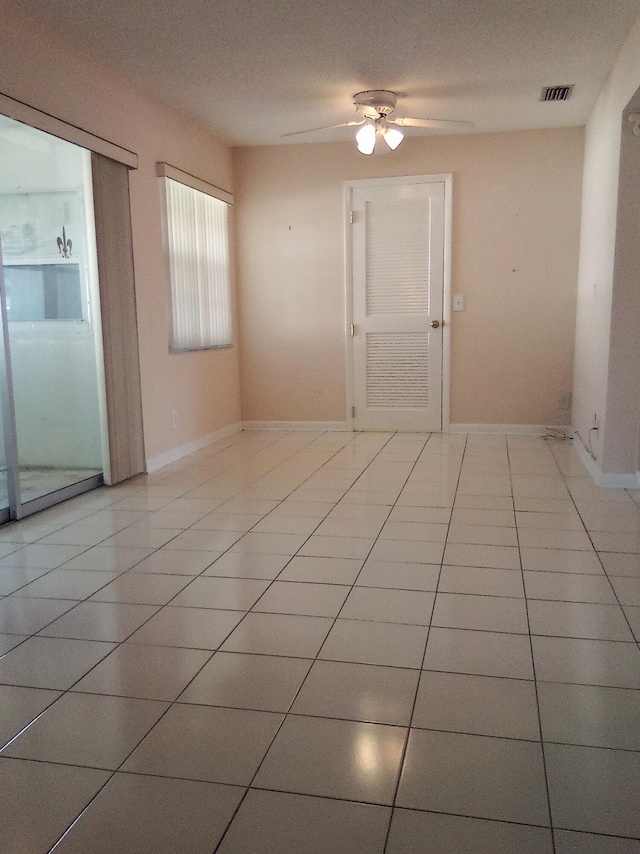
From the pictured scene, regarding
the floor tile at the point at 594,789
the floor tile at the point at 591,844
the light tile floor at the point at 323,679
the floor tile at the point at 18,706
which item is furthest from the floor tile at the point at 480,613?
the floor tile at the point at 18,706

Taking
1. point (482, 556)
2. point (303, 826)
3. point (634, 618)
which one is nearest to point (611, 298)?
point (482, 556)

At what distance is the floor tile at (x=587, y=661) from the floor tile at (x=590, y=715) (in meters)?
0.05

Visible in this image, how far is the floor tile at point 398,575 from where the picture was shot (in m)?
2.73

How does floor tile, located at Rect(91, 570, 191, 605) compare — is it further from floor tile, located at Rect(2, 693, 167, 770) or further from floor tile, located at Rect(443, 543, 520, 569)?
floor tile, located at Rect(443, 543, 520, 569)

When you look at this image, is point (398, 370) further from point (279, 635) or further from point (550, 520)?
point (279, 635)

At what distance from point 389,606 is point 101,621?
→ 1.01m

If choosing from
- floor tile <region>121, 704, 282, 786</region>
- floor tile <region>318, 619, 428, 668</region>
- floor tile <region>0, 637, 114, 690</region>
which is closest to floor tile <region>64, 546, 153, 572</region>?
floor tile <region>0, 637, 114, 690</region>

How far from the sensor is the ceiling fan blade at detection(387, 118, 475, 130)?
502cm

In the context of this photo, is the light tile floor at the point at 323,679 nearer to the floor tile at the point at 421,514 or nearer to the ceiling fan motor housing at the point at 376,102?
the floor tile at the point at 421,514

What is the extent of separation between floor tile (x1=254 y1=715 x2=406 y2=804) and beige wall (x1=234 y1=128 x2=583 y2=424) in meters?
4.59

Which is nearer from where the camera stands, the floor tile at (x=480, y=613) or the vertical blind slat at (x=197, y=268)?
the floor tile at (x=480, y=613)

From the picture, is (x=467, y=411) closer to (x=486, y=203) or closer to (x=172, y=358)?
(x=486, y=203)

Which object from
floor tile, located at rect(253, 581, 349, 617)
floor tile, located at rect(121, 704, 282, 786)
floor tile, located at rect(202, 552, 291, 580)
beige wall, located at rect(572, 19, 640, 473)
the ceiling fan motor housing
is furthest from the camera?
the ceiling fan motor housing

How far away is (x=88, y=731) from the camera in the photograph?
181 cm
